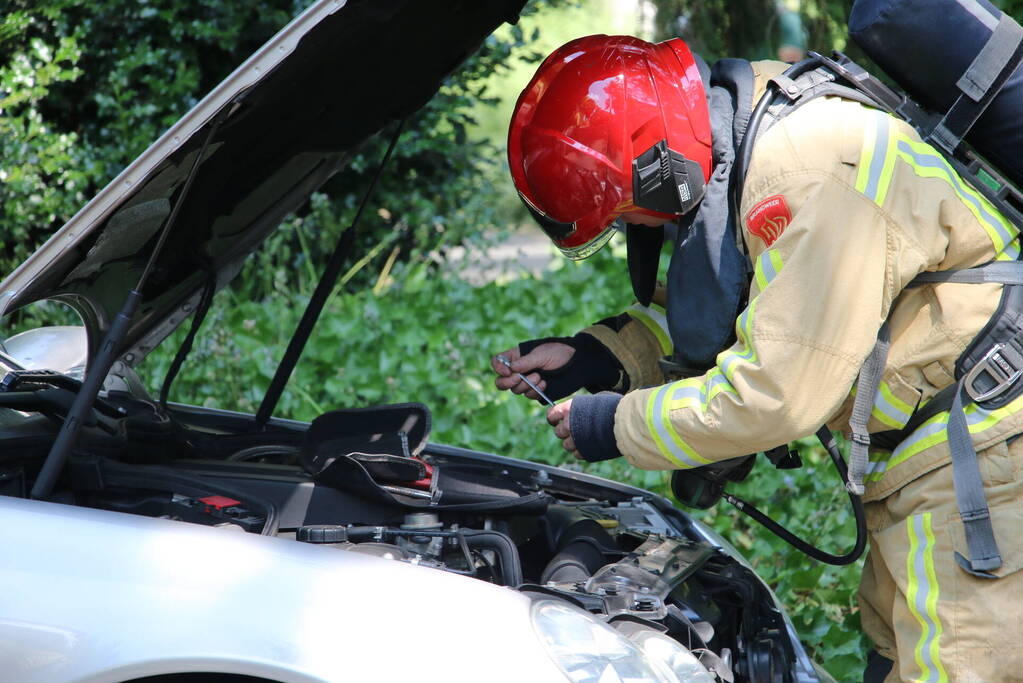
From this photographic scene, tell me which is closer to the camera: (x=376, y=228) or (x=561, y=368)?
(x=561, y=368)

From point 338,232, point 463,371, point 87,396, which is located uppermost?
point 87,396

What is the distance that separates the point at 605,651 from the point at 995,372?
92 cm

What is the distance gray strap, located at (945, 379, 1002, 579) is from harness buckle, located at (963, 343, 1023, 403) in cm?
3

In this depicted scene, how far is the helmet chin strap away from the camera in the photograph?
2479 millimetres

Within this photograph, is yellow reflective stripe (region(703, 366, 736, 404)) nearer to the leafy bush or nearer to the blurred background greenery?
the leafy bush

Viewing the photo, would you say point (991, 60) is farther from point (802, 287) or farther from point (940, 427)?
point (940, 427)

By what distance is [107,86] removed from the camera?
583 centimetres

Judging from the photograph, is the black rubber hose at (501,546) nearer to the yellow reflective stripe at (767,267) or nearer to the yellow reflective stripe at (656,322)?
the yellow reflective stripe at (767,267)

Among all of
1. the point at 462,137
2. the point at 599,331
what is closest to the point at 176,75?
the point at 462,137

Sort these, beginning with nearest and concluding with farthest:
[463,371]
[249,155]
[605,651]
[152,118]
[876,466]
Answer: [605,651] → [876,466] → [249,155] → [463,371] → [152,118]

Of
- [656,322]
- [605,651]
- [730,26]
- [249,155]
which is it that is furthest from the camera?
[730,26]

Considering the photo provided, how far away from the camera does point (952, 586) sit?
1.98 meters

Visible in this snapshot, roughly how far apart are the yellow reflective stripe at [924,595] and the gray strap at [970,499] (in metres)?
0.07

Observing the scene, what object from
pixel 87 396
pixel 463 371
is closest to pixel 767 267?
pixel 87 396
